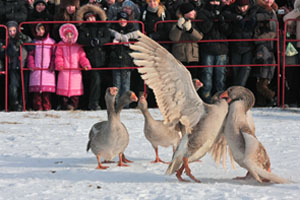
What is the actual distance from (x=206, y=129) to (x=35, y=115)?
5454mm

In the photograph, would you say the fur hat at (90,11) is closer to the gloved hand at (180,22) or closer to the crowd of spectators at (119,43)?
the crowd of spectators at (119,43)

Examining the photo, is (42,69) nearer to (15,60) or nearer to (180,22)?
(15,60)

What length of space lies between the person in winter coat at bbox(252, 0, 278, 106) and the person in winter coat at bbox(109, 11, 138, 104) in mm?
2351

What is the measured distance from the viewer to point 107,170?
6148 millimetres

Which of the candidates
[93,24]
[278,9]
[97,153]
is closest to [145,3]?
[93,24]

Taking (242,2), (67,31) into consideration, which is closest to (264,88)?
(242,2)

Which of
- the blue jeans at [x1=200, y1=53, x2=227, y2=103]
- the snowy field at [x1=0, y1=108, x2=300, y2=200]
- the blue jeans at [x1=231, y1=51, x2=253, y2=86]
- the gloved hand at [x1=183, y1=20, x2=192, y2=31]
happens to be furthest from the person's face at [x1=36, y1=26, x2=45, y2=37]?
the blue jeans at [x1=231, y1=51, x2=253, y2=86]

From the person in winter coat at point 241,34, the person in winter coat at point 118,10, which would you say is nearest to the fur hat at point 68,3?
the person in winter coat at point 118,10

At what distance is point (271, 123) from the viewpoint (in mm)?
9414

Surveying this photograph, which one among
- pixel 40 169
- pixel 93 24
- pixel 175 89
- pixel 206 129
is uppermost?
pixel 93 24

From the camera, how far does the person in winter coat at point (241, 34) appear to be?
1060 centimetres

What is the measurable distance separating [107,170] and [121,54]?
4.90 meters

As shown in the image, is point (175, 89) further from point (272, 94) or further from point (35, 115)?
point (272, 94)

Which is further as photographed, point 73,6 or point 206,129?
point 73,6
